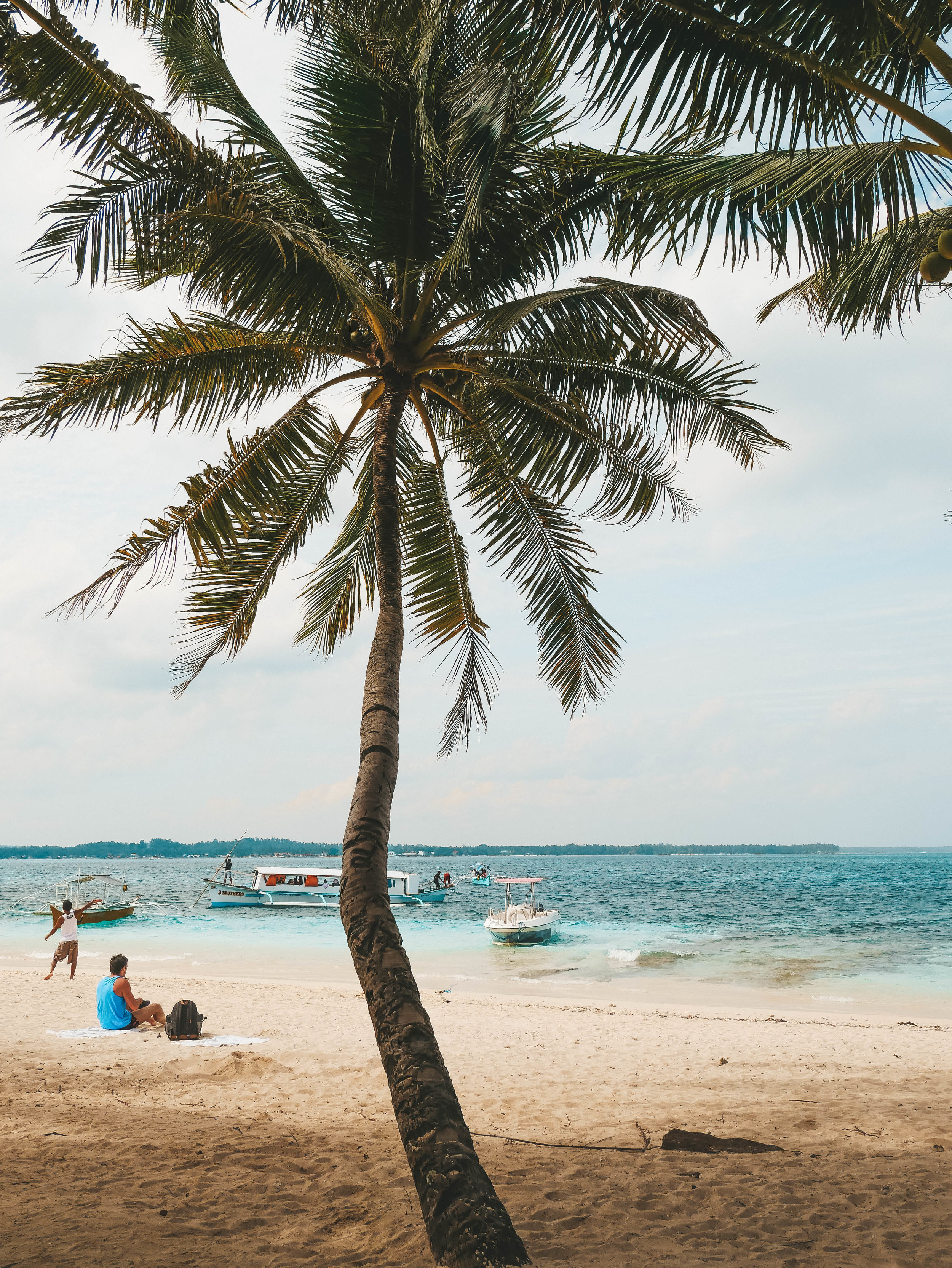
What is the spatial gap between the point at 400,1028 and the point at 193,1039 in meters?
7.06

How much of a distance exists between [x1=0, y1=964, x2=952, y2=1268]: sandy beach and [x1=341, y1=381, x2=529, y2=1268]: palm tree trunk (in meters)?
0.42

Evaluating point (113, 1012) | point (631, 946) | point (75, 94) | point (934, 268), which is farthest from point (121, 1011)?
point (631, 946)

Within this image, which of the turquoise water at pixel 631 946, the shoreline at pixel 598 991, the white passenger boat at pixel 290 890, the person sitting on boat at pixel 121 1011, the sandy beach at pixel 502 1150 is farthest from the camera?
the white passenger boat at pixel 290 890

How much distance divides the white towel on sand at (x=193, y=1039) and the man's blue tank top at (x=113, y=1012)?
62mm

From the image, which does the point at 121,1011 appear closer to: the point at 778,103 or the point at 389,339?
the point at 389,339

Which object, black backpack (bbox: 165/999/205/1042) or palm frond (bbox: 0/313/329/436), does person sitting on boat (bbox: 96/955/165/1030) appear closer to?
black backpack (bbox: 165/999/205/1042)

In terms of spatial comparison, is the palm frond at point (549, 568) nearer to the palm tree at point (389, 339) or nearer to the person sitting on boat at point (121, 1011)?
the palm tree at point (389, 339)

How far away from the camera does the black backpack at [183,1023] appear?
9266mm

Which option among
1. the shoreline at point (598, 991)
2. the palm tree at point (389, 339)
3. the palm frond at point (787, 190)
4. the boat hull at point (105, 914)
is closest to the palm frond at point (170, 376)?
the palm tree at point (389, 339)

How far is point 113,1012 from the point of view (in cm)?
988

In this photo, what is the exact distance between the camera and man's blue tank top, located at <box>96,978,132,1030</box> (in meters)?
9.83

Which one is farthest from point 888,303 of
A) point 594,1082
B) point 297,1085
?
point 297,1085

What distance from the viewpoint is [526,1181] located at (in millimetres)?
4562

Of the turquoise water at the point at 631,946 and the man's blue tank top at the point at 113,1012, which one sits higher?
the man's blue tank top at the point at 113,1012
